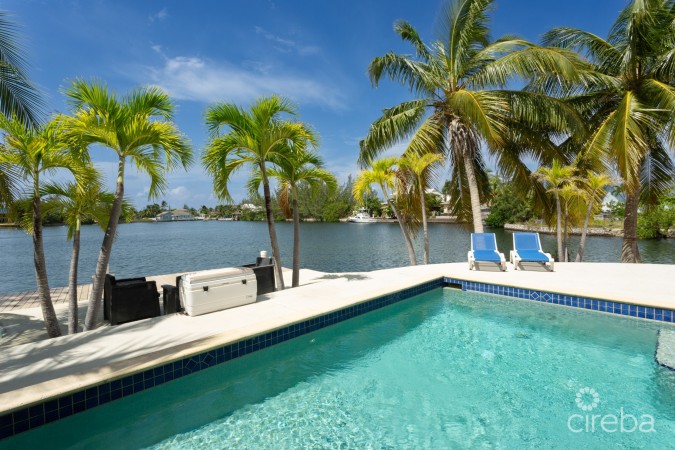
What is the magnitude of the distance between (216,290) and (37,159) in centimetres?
282

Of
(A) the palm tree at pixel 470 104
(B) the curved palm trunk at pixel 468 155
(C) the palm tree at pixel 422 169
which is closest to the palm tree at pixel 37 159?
(C) the palm tree at pixel 422 169

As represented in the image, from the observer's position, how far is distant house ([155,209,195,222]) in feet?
418

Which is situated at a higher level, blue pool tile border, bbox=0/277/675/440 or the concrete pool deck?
the concrete pool deck

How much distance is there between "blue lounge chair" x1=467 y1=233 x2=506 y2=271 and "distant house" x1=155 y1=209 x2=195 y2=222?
132m

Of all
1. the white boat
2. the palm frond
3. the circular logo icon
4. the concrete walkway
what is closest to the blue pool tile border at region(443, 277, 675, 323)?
the circular logo icon

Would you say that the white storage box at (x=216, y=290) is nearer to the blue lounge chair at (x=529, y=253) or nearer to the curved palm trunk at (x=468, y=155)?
the blue lounge chair at (x=529, y=253)

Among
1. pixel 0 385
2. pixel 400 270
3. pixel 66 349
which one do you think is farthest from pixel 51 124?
pixel 400 270

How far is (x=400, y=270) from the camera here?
8852 mm

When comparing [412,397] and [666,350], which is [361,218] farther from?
[412,397]

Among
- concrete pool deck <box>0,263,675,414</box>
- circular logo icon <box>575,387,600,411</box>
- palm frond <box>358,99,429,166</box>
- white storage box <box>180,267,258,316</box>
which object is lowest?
circular logo icon <box>575,387,600,411</box>

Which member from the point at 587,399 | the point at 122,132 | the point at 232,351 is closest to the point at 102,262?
the point at 122,132

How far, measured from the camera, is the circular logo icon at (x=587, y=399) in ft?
11.1

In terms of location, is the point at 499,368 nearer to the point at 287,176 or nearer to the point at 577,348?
the point at 577,348

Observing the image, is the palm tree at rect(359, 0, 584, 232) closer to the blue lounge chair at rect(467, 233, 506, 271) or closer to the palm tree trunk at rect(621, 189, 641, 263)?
→ the blue lounge chair at rect(467, 233, 506, 271)
